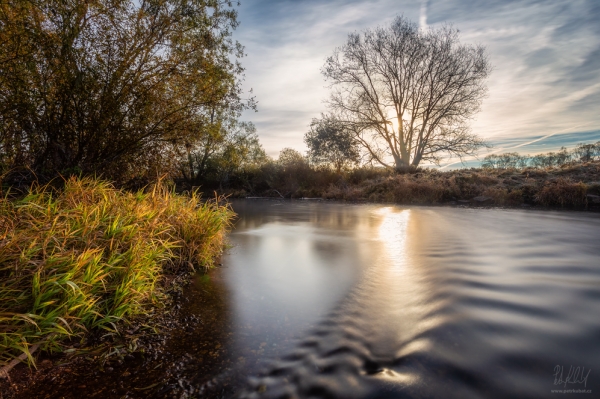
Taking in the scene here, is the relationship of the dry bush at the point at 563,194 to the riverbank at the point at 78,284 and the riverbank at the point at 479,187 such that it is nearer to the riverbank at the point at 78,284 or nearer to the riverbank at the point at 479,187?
the riverbank at the point at 479,187

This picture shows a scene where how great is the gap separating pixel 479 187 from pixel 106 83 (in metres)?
15.9

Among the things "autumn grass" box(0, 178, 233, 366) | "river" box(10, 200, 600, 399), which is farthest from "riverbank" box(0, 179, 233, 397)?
"river" box(10, 200, 600, 399)

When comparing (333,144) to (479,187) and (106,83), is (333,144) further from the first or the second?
(106,83)

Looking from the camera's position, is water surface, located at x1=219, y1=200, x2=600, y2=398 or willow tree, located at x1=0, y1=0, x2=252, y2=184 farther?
willow tree, located at x1=0, y1=0, x2=252, y2=184

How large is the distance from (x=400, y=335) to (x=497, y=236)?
5.76 m

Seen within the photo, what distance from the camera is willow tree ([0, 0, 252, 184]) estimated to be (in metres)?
5.77

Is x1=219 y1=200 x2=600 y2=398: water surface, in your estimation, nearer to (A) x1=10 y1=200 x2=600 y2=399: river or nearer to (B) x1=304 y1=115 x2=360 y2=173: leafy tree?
(A) x1=10 y1=200 x2=600 y2=399: river

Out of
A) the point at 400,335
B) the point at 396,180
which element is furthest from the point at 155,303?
the point at 396,180

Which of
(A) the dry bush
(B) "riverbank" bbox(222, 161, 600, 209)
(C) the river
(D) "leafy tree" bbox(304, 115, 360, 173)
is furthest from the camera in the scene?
(D) "leafy tree" bbox(304, 115, 360, 173)

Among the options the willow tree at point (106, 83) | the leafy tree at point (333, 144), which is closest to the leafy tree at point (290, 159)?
the leafy tree at point (333, 144)

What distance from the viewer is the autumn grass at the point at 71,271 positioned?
2.12 metres

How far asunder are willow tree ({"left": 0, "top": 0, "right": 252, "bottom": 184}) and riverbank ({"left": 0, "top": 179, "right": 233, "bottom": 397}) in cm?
339

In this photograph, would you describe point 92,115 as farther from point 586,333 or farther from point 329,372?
point 586,333

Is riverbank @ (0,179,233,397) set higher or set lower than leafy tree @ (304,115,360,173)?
lower
